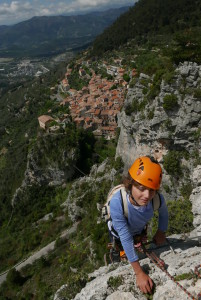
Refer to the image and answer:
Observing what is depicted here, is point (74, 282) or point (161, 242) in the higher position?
point (161, 242)

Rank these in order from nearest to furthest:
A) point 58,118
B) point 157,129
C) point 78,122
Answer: point 157,129
point 78,122
point 58,118

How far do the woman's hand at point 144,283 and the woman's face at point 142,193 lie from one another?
131 centimetres

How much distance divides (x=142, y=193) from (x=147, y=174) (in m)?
0.36

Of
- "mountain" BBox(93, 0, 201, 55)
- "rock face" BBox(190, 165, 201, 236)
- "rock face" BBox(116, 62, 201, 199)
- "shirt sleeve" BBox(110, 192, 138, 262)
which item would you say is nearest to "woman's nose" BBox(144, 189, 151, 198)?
"shirt sleeve" BBox(110, 192, 138, 262)

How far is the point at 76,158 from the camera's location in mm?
47062

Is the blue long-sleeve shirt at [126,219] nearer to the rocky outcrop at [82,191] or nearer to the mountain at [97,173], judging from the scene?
the mountain at [97,173]

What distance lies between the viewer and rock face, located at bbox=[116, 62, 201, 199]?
16.1 m

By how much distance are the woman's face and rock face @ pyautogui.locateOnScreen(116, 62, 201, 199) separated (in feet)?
42.5

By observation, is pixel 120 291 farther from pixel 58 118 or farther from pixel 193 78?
pixel 58 118

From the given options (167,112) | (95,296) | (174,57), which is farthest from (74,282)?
(174,57)

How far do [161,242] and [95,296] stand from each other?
1812 mm

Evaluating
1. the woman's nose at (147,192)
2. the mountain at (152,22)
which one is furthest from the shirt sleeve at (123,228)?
the mountain at (152,22)

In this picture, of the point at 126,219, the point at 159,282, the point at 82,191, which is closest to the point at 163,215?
the point at 126,219

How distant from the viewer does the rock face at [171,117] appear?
16.1m
